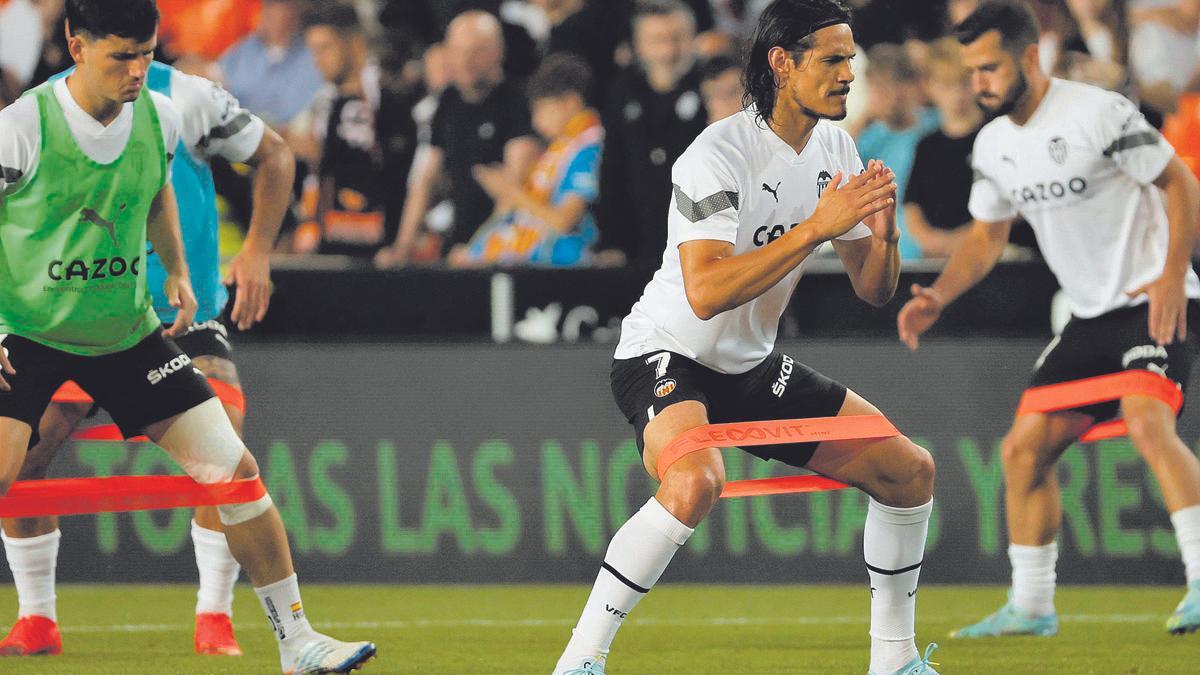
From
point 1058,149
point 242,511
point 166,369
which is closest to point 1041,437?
point 1058,149

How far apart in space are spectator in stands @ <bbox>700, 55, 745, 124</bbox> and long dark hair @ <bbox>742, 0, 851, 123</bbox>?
4.42m

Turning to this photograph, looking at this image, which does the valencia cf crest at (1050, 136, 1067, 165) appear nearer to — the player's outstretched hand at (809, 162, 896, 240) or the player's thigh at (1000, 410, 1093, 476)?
the player's thigh at (1000, 410, 1093, 476)

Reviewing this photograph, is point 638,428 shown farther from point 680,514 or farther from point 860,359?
point 860,359

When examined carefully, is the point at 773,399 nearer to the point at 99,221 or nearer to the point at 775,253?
the point at 775,253

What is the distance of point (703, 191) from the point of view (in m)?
5.38

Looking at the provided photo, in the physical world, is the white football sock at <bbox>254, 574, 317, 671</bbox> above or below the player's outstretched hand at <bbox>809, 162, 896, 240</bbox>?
below

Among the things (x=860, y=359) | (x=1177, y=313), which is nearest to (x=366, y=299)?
(x=860, y=359)

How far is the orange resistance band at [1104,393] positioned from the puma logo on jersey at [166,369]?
3.50m

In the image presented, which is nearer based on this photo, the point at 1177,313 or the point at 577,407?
the point at 1177,313

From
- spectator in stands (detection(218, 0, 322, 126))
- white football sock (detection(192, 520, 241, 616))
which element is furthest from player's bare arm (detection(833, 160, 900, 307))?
spectator in stands (detection(218, 0, 322, 126))

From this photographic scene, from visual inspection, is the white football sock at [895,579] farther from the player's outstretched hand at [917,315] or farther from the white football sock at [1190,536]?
the white football sock at [1190,536]

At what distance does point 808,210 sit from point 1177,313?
235 centimetres

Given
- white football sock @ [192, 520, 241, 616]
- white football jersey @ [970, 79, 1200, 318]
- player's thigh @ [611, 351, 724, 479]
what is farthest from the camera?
white football jersey @ [970, 79, 1200, 318]

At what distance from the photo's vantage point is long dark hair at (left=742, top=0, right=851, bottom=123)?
5.54m
